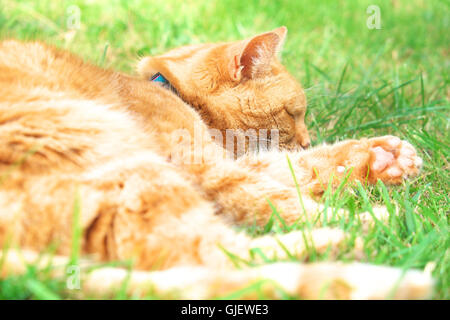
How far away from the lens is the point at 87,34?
3611 millimetres

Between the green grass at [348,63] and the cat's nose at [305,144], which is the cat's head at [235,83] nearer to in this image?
the cat's nose at [305,144]

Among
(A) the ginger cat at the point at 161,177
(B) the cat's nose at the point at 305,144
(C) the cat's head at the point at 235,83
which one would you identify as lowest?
(A) the ginger cat at the point at 161,177

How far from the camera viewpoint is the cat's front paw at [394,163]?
2.00m

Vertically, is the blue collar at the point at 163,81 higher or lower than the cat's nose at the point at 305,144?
higher

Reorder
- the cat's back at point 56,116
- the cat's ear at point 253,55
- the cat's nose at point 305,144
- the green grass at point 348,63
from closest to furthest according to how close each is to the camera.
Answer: the cat's back at point 56,116, the green grass at point 348,63, the cat's ear at point 253,55, the cat's nose at point 305,144

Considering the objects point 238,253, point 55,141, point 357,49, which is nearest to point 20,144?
point 55,141

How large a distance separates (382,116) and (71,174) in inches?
83.1

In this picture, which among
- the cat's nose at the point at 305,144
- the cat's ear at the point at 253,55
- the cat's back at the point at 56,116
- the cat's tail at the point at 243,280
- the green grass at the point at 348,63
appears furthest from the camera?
the cat's nose at the point at 305,144

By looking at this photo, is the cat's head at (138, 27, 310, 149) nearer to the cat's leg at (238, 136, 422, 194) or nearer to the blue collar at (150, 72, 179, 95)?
the blue collar at (150, 72, 179, 95)

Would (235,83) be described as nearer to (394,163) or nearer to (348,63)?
(394,163)

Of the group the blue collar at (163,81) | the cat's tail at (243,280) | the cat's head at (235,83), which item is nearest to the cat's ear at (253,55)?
the cat's head at (235,83)

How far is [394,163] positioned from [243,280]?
1171mm

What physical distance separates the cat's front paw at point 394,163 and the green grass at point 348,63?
56 millimetres

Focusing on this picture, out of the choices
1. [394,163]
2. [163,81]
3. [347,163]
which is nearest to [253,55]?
[163,81]
